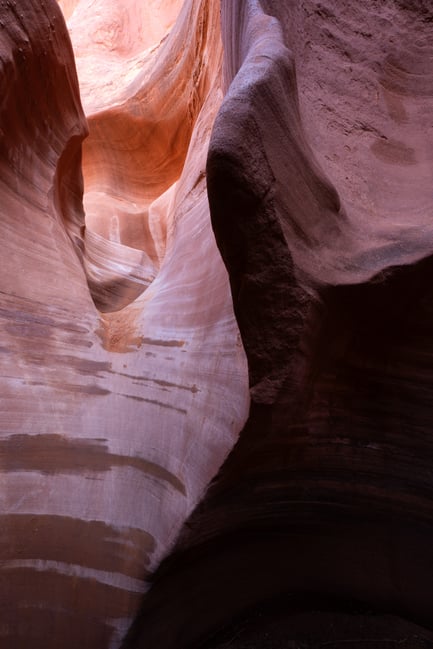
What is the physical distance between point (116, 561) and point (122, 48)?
359 cm

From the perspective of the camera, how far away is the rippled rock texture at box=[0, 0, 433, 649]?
69 cm

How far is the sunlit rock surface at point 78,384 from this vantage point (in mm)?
818

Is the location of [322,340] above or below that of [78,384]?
above

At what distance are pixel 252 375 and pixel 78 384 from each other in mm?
398

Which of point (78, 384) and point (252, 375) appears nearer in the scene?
point (252, 375)

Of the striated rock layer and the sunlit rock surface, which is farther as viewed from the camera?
the sunlit rock surface

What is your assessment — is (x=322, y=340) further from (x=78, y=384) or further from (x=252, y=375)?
(x=78, y=384)

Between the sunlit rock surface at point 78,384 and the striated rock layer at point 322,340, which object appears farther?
the sunlit rock surface at point 78,384

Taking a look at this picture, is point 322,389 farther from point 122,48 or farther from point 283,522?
point 122,48

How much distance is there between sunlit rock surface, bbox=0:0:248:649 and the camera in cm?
82

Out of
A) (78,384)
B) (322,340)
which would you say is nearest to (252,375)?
(322,340)

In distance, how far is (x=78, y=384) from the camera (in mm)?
984

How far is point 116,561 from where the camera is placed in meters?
0.84

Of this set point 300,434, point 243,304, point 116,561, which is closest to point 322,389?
point 300,434
